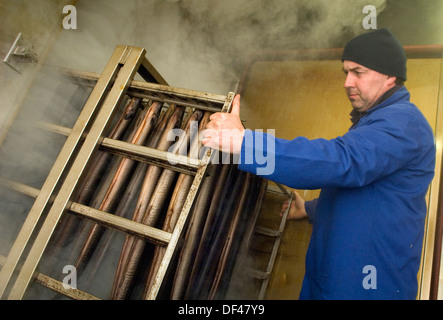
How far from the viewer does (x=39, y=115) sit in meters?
1.76

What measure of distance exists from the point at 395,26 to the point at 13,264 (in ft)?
13.4

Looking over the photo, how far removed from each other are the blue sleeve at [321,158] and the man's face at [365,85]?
0.57 m

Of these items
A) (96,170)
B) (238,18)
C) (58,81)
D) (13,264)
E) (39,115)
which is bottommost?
(13,264)

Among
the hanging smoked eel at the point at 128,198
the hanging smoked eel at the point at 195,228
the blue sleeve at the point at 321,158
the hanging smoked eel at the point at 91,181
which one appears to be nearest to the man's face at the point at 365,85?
the blue sleeve at the point at 321,158

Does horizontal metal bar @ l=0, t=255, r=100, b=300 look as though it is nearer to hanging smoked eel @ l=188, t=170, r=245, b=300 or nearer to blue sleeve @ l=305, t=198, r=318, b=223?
hanging smoked eel @ l=188, t=170, r=245, b=300

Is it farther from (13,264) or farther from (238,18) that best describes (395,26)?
(13,264)

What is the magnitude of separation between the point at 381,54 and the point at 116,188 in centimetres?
189

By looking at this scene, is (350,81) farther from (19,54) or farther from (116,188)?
(19,54)

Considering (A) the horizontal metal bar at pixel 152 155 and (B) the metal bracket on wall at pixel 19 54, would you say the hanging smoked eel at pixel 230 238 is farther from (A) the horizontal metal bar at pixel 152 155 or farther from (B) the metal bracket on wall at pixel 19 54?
(B) the metal bracket on wall at pixel 19 54

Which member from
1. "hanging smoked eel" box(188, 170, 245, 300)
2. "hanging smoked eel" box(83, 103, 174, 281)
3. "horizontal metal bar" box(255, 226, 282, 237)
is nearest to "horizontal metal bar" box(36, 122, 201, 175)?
"hanging smoked eel" box(83, 103, 174, 281)

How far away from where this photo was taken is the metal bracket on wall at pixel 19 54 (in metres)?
1.68
